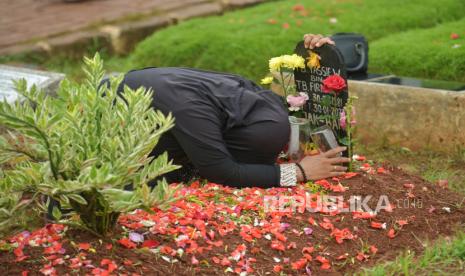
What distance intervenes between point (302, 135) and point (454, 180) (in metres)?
1.08

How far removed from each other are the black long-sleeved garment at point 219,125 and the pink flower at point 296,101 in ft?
0.76

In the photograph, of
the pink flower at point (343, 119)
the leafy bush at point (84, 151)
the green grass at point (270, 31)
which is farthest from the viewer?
the green grass at point (270, 31)

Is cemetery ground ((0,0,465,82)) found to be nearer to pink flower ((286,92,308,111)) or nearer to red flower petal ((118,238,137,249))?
pink flower ((286,92,308,111))

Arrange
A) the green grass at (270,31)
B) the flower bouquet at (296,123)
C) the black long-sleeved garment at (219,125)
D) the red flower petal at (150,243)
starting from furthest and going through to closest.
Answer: the green grass at (270,31), the flower bouquet at (296,123), the black long-sleeved garment at (219,125), the red flower petal at (150,243)

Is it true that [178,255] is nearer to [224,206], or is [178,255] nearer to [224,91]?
[224,206]

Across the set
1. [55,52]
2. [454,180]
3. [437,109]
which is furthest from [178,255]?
[55,52]

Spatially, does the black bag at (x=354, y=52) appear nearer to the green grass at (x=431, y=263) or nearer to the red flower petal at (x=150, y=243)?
the green grass at (x=431, y=263)

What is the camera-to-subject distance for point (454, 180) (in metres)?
4.82

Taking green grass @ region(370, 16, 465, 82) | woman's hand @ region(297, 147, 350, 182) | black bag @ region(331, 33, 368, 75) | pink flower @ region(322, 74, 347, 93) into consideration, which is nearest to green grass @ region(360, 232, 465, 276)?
woman's hand @ region(297, 147, 350, 182)

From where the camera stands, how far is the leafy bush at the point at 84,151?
9.70 ft

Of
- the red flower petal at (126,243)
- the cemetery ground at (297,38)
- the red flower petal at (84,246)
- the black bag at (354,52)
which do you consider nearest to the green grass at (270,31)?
the cemetery ground at (297,38)

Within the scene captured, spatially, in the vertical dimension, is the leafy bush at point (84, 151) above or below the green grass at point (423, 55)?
above

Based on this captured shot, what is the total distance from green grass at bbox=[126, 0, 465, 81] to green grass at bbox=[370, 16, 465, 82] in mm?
11

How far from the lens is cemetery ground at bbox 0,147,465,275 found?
318 cm
